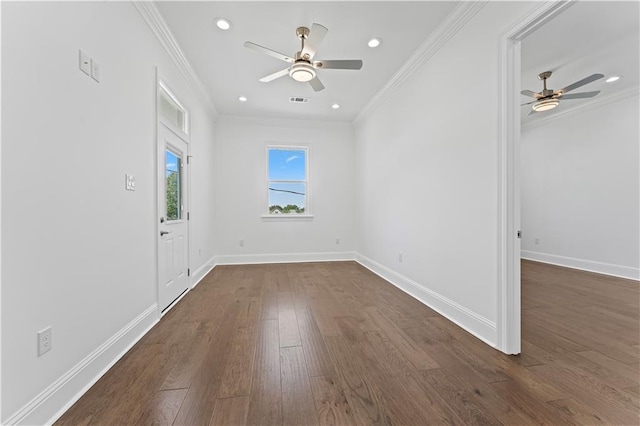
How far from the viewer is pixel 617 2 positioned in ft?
7.61

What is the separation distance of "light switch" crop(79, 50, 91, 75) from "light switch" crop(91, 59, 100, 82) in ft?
0.10

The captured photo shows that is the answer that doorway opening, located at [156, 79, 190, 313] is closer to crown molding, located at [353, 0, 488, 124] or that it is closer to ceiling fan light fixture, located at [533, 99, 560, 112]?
crown molding, located at [353, 0, 488, 124]

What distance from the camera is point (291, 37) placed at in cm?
281

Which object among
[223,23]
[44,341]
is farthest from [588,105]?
[44,341]

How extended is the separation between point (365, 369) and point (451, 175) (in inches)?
76.0

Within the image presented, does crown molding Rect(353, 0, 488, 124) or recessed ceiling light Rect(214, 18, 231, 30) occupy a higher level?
recessed ceiling light Rect(214, 18, 231, 30)

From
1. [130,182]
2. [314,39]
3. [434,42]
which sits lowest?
[130,182]

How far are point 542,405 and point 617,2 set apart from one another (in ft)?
10.8

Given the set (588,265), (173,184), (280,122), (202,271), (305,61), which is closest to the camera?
(305,61)

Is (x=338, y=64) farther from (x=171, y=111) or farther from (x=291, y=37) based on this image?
(x=171, y=111)

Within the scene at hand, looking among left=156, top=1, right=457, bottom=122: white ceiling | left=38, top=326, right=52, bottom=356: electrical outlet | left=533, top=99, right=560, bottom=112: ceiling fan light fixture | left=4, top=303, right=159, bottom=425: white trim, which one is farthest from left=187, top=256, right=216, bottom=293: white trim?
left=533, top=99, right=560, bottom=112: ceiling fan light fixture

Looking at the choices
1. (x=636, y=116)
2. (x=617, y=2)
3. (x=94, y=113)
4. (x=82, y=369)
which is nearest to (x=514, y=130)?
(x=617, y=2)

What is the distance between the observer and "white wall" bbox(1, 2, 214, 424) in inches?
46.6

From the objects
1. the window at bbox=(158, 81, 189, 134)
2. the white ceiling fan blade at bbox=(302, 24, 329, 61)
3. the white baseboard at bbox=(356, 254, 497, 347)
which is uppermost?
the white ceiling fan blade at bbox=(302, 24, 329, 61)
